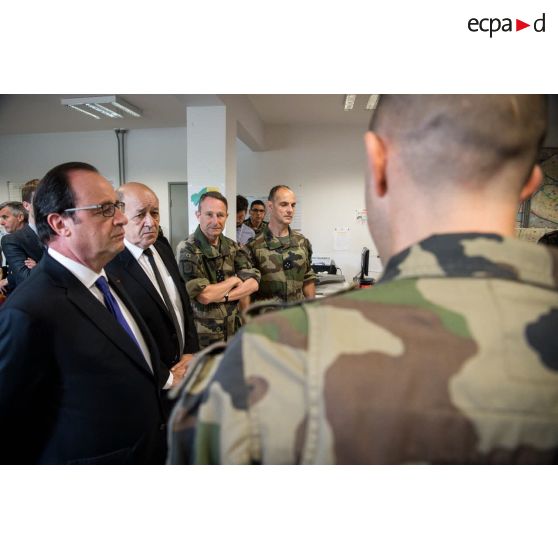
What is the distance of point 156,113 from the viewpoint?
14.5 ft

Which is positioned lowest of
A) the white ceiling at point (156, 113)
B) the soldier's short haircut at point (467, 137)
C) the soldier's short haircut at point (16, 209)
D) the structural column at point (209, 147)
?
the soldier's short haircut at point (467, 137)

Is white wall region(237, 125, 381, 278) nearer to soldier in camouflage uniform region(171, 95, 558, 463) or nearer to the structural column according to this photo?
the structural column

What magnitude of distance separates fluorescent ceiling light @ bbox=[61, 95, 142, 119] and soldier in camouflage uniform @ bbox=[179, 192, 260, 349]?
6.93 feet

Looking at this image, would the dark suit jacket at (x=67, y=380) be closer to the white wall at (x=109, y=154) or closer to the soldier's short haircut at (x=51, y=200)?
the soldier's short haircut at (x=51, y=200)

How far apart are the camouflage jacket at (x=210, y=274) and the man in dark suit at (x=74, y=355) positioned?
74cm

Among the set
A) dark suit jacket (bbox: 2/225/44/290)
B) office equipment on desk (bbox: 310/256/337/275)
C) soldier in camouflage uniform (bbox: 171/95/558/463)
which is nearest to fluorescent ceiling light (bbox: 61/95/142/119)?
dark suit jacket (bbox: 2/225/44/290)

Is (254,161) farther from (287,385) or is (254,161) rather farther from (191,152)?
(287,385)

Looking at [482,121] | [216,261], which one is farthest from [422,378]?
[216,261]

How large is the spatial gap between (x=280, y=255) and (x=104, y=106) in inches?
112

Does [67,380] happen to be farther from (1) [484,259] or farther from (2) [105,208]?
(1) [484,259]

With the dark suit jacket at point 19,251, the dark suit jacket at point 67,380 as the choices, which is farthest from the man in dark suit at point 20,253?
the dark suit jacket at point 67,380

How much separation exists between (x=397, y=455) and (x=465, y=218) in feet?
0.98

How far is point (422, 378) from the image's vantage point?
39 centimetres

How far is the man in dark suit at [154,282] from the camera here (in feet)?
5.03
